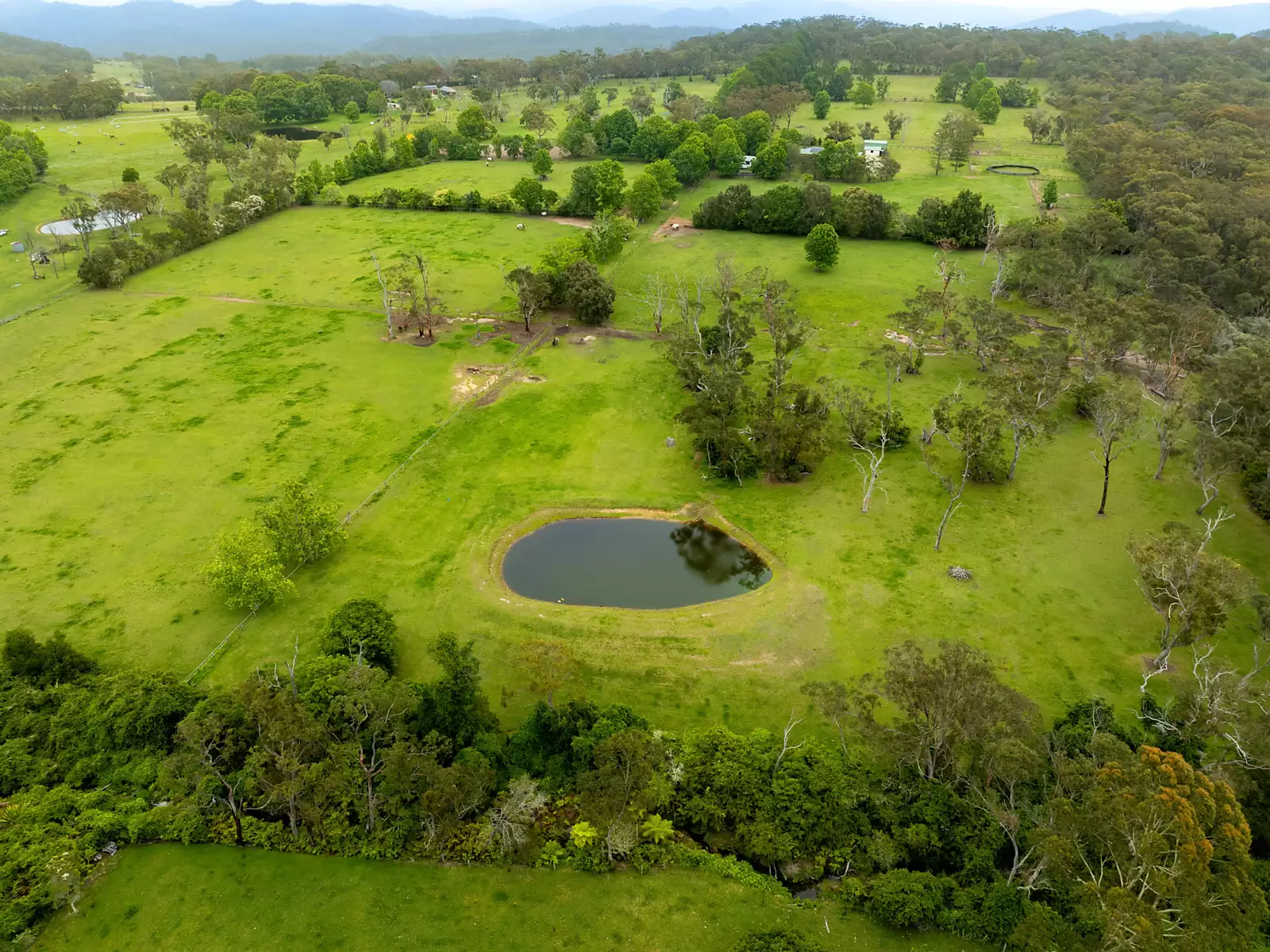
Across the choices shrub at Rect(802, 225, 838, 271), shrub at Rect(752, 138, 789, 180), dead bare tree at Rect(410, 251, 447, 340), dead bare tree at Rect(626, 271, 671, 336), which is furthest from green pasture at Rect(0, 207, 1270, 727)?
shrub at Rect(752, 138, 789, 180)

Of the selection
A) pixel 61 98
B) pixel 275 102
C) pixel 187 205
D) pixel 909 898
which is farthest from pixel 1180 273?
pixel 61 98

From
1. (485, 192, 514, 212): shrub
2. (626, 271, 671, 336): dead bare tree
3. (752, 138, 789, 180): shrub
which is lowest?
(626, 271, 671, 336): dead bare tree

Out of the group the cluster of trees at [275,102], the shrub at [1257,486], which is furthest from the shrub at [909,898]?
the cluster of trees at [275,102]

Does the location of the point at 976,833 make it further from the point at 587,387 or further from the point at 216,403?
the point at 216,403

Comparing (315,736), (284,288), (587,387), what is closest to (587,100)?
(284,288)

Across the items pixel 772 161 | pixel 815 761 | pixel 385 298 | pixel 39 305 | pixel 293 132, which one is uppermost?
pixel 293 132

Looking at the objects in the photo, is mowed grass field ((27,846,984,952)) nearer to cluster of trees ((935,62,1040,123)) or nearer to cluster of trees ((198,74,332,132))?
cluster of trees ((198,74,332,132))

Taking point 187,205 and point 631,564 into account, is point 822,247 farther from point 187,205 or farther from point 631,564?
point 187,205

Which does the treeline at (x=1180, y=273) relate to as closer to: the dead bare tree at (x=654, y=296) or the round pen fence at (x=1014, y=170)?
the round pen fence at (x=1014, y=170)
